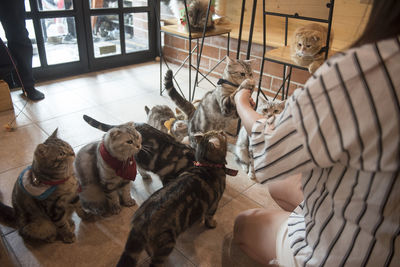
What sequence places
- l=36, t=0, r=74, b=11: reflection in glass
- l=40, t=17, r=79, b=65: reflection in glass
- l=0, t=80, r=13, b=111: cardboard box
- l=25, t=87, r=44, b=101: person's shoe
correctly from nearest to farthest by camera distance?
1. l=0, t=80, r=13, b=111: cardboard box
2. l=25, t=87, r=44, b=101: person's shoe
3. l=36, t=0, r=74, b=11: reflection in glass
4. l=40, t=17, r=79, b=65: reflection in glass

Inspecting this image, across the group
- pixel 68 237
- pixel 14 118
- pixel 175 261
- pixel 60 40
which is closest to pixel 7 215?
pixel 68 237

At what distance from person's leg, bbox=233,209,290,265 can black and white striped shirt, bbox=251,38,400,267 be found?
0.31 metres

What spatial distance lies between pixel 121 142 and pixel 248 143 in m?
0.86

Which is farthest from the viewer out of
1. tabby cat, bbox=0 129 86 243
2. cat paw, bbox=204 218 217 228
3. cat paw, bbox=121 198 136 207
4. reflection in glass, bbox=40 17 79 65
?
reflection in glass, bbox=40 17 79 65

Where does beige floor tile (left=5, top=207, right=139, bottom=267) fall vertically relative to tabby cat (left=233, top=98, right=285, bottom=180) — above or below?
below

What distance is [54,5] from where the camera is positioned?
10.2ft

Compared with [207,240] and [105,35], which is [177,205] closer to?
[207,240]

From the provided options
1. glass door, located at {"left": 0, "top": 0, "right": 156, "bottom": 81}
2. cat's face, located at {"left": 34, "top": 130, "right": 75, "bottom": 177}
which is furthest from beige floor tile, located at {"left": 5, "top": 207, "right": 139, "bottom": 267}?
glass door, located at {"left": 0, "top": 0, "right": 156, "bottom": 81}

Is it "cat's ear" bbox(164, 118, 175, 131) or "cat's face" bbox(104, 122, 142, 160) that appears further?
"cat's ear" bbox(164, 118, 175, 131)

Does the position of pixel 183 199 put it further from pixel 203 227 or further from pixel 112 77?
pixel 112 77

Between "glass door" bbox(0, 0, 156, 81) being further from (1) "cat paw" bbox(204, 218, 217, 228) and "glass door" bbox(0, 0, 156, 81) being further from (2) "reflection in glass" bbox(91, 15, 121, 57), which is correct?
(1) "cat paw" bbox(204, 218, 217, 228)

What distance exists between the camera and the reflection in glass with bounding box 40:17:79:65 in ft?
10.5

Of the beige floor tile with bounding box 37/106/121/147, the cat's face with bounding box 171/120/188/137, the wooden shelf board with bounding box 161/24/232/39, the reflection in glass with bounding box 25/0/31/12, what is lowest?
the beige floor tile with bounding box 37/106/121/147

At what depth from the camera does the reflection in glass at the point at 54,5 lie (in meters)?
3.01
